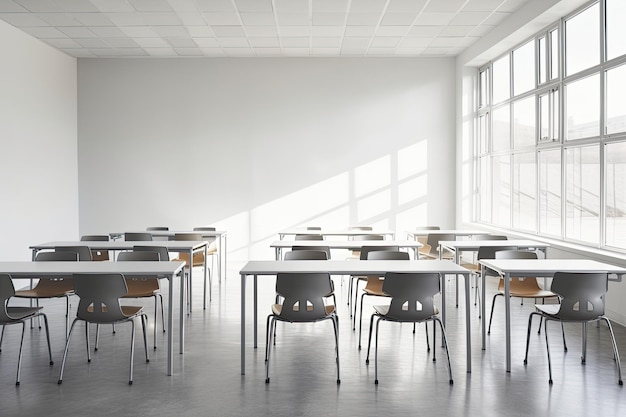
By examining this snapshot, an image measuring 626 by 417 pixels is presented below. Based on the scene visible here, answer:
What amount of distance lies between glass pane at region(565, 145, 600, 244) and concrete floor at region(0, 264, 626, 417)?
1.51 metres

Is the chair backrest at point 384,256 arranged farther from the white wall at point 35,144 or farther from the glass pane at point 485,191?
the white wall at point 35,144

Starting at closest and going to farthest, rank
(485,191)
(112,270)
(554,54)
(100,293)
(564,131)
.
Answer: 1. (100,293)
2. (112,270)
3. (564,131)
4. (554,54)
5. (485,191)

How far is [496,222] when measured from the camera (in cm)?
895

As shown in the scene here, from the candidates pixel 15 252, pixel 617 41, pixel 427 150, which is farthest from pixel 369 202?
pixel 15 252

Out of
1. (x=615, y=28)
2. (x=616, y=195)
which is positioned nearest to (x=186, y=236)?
(x=616, y=195)

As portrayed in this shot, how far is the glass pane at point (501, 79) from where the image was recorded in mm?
8609

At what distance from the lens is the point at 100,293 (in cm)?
372

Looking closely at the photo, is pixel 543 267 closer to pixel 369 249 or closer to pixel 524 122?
pixel 369 249

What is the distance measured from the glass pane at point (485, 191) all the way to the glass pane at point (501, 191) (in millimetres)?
209

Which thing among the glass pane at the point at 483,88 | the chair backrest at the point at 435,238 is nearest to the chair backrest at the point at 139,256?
the chair backrest at the point at 435,238

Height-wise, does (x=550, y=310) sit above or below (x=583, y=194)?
below

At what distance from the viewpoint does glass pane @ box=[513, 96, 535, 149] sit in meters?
7.70

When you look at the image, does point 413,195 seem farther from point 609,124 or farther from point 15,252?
point 15,252

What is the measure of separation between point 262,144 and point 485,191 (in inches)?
163
